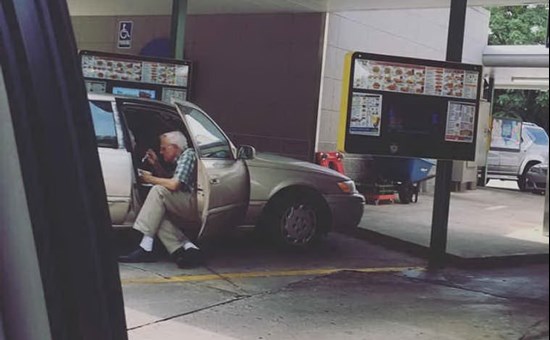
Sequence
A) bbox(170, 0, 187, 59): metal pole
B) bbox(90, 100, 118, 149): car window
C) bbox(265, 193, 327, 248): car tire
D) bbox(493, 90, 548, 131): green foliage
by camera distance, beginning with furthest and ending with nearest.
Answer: bbox(170, 0, 187, 59): metal pole < bbox(265, 193, 327, 248): car tire < bbox(90, 100, 118, 149): car window < bbox(493, 90, 548, 131): green foliage

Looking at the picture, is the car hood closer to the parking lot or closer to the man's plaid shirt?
the parking lot

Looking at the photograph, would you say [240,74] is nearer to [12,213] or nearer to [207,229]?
[207,229]

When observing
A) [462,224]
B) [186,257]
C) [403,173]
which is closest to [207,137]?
[186,257]

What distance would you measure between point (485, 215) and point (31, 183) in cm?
983

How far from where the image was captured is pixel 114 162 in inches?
239

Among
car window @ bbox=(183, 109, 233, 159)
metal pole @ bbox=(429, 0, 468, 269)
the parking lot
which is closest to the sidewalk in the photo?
metal pole @ bbox=(429, 0, 468, 269)

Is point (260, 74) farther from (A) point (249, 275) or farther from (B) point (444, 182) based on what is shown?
(A) point (249, 275)

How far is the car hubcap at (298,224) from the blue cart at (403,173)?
3.85 meters

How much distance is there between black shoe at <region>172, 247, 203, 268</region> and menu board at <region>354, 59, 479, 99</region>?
2.21 metres

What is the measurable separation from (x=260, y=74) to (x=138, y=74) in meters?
3.01

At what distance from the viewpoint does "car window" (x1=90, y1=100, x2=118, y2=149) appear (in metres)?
6.11

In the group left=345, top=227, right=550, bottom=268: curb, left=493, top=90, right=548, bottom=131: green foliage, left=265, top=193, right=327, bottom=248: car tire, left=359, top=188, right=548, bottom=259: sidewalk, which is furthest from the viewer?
left=359, top=188, right=548, bottom=259: sidewalk

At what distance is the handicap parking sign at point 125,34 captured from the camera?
38.8 feet

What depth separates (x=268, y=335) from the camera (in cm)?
437
